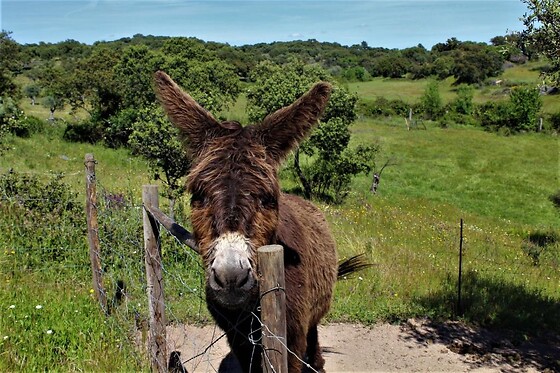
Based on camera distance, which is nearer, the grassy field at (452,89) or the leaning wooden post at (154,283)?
the leaning wooden post at (154,283)

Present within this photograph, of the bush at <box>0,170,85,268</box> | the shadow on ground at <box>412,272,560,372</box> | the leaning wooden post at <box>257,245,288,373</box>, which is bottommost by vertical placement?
the shadow on ground at <box>412,272,560,372</box>

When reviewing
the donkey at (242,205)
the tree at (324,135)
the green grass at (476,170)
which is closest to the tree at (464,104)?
Result: the green grass at (476,170)

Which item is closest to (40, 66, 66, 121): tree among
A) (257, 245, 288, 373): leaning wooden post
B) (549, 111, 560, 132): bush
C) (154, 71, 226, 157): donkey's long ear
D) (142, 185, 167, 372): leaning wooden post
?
(142, 185, 167, 372): leaning wooden post

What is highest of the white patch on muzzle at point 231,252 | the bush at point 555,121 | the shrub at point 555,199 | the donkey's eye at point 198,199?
the bush at point 555,121

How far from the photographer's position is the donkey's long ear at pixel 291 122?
295 centimetres

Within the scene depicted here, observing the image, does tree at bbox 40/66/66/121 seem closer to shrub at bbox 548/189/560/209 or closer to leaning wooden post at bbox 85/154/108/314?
leaning wooden post at bbox 85/154/108/314

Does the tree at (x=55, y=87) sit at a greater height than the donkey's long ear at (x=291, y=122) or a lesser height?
greater

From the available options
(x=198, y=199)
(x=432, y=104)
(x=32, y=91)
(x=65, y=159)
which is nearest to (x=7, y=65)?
(x=65, y=159)

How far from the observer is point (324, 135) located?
1941 centimetres

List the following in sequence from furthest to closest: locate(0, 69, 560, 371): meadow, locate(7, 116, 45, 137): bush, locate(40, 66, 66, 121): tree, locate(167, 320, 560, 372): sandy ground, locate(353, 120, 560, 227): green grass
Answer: locate(40, 66, 66, 121): tree < locate(7, 116, 45, 137): bush < locate(353, 120, 560, 227): green grass < locate(167, 320, 560, 372): sandy ground < locate(0, 69, 560, 371): meadow

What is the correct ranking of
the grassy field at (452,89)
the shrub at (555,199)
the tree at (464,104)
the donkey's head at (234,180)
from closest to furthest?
the donkey's head at (234,180) → the shrub at (555,199) → the tree at (464,104) → the grassy field at (452,89)

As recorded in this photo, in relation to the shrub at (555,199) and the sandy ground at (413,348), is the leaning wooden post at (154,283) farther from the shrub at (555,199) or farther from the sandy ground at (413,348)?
the shrub at (555,199)

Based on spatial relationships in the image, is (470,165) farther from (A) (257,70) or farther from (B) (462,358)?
(B) (462,358)

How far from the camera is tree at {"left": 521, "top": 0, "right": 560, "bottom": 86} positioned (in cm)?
676
